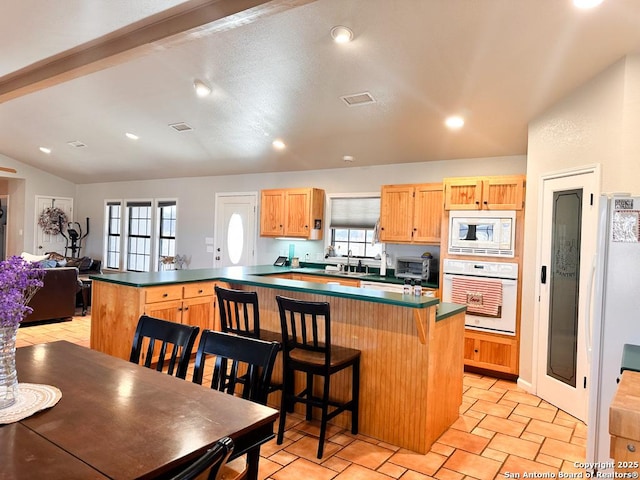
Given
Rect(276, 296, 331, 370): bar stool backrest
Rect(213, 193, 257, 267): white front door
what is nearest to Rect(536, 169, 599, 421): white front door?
Rect(276, 296, 331, 370): bar stool backrest

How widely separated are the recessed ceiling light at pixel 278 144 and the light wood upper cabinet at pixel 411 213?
1509mm

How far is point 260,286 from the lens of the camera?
3.45m

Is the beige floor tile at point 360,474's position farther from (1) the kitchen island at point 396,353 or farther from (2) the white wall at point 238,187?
(2) the white wall at point 238,187

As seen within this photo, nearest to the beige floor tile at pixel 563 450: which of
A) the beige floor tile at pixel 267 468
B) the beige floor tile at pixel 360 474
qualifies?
the beige floor tile at pixel 360 474

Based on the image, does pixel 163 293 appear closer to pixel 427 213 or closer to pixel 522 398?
pixel 427 213

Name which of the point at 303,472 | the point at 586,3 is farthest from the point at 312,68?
the point at 303,472

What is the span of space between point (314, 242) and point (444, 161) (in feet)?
7.43

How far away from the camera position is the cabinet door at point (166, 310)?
3949mm

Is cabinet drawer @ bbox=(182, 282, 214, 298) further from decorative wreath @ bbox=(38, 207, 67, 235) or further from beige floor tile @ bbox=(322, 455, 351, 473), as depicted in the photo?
decorative wreath @ bbox=(38, 207, 67, 235)

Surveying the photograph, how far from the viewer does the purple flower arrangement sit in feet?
4.44

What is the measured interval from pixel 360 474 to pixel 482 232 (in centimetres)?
280

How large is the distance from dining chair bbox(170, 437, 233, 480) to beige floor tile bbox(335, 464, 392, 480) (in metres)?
1.68

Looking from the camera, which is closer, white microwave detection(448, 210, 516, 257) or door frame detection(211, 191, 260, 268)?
white microwave detection(448, 210, 516, 257)

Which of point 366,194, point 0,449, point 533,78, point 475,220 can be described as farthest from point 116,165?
point 0,449
